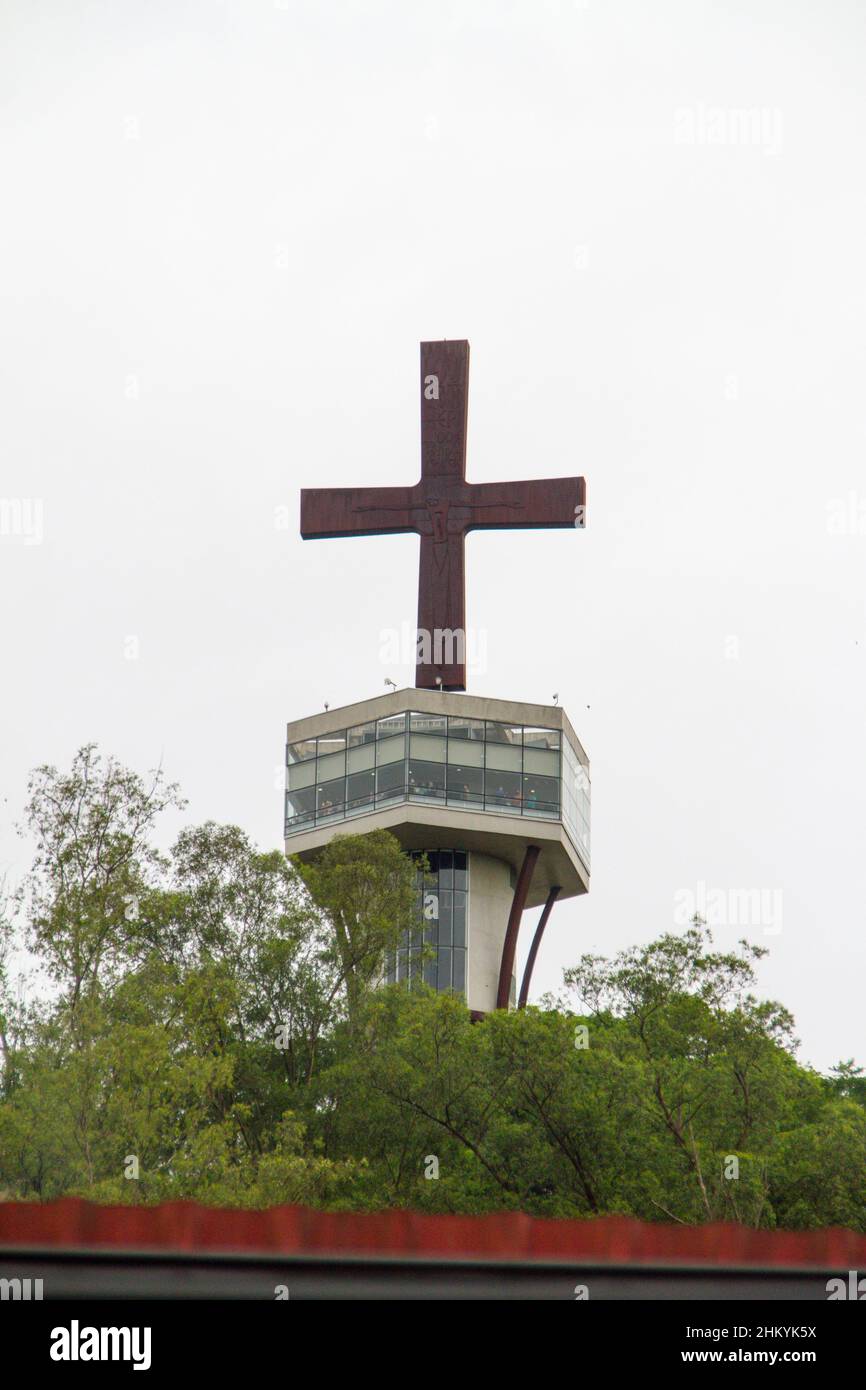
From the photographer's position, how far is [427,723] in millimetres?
54719

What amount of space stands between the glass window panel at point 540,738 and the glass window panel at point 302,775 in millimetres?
6986

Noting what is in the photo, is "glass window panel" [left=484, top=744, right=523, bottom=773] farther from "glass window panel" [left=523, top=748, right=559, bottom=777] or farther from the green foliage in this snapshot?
the green foliage

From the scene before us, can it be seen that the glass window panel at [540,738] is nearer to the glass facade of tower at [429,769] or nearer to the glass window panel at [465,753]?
the glass facade of tower at [429,769]

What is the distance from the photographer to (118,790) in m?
38.0

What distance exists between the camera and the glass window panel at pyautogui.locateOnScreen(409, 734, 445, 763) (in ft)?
179

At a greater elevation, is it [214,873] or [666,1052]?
[214,873]

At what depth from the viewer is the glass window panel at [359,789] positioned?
180 ft

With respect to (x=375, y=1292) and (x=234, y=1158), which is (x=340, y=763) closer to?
(x=234, y=1158)

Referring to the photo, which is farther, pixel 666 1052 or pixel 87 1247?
pixel 666 1052

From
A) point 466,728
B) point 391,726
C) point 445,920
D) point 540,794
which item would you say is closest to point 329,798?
point 391,726

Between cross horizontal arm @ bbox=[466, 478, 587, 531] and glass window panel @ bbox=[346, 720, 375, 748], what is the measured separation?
23.3 feet
